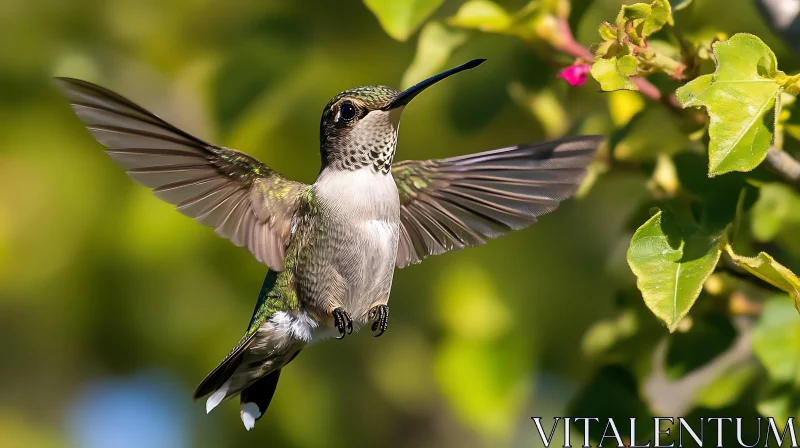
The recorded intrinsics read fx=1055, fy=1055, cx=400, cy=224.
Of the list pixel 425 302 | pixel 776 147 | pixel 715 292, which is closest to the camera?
pixel 776 147

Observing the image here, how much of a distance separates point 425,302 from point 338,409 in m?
0.58

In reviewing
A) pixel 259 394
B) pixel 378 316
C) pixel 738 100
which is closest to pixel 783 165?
pixel 738 100

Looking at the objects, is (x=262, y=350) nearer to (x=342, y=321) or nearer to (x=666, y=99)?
(x=342, y=321)

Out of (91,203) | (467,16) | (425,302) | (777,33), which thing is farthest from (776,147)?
(91,203)

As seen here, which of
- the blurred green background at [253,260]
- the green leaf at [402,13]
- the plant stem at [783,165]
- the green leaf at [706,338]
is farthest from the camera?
the blurred green background at [253,260]

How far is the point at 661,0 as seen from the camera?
Result: 1.83 metres

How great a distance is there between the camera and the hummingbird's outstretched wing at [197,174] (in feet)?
6.84

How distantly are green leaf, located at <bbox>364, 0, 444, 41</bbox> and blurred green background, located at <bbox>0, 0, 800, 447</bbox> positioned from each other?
0.76 metres

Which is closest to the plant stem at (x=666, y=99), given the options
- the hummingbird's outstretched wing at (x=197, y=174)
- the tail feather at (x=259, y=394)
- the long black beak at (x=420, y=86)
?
the long black beak at (x=420, y=86)

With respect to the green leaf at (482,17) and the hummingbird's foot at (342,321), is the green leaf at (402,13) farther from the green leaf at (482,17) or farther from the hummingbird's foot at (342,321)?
the hummingbird's foot at (342,321)

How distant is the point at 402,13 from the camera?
89.7 inches

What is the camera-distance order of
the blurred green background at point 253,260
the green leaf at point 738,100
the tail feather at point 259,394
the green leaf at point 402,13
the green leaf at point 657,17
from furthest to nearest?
1. the blurred green background at point 253,260
2. the tail feather at point 259,394
3. the green leaf at point 402,13
4. the green leaf at point 657,17
5. the green leaf at point 738,100

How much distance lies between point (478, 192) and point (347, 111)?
1.38 ft

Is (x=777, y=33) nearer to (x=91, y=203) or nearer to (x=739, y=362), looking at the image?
→ (x=739, y=362)
